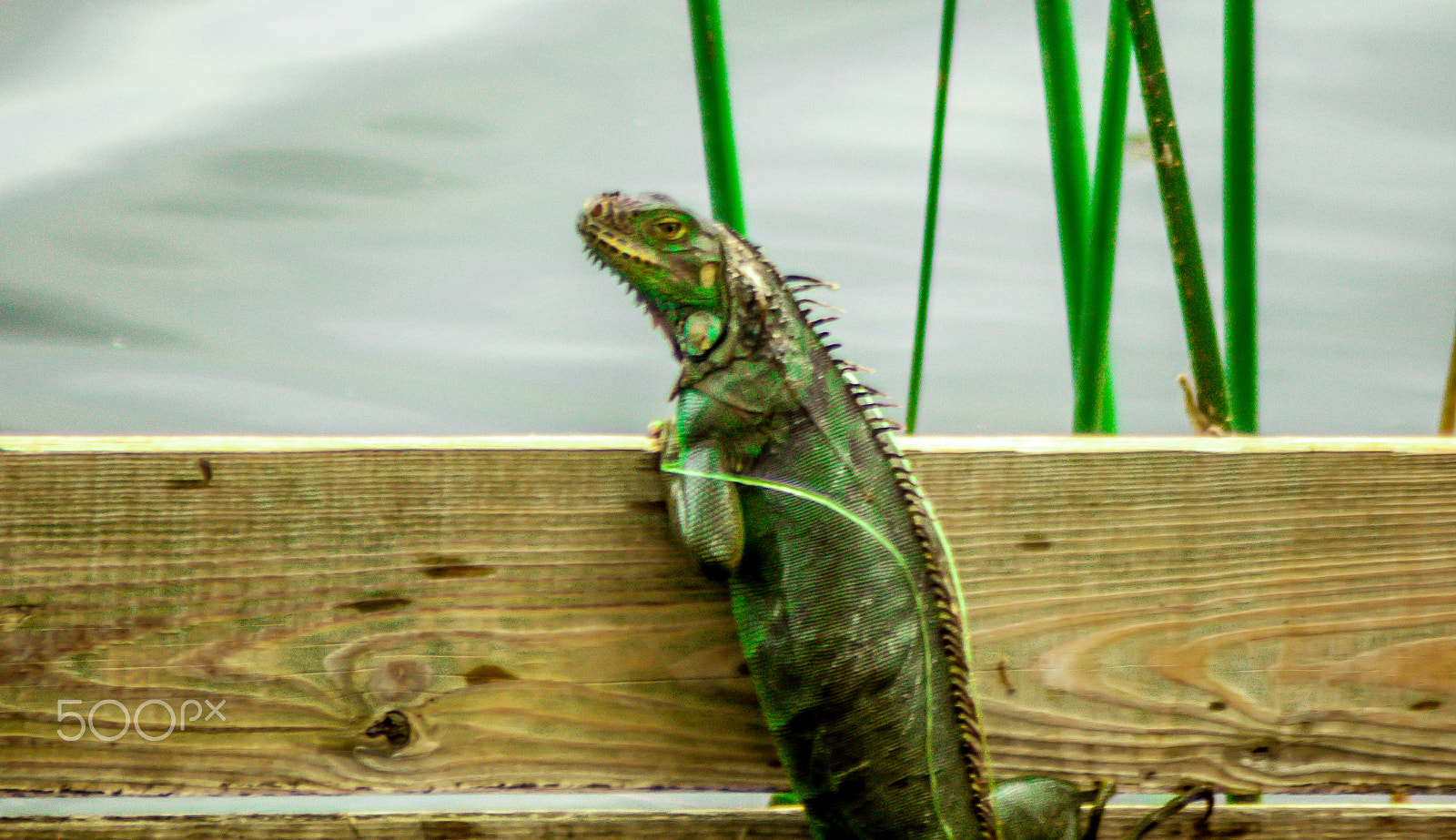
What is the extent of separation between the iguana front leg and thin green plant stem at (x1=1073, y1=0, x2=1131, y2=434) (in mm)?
505

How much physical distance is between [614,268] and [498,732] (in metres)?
0.54

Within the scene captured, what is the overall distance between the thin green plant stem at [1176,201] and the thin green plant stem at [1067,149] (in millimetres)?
130

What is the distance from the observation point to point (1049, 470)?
1210mm

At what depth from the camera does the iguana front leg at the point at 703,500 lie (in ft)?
3.34

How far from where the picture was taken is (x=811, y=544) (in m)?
1.03

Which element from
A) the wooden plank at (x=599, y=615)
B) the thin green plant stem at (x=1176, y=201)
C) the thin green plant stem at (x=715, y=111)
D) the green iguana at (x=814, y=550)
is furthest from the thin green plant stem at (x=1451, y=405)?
the thin green plant stem at (x=715, y=111)

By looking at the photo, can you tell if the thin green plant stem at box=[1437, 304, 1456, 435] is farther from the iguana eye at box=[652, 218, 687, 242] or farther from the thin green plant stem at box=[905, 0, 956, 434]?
the iguana eye at box=[652, 218, 687, 242]

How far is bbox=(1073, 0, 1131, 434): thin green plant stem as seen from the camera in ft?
4.07

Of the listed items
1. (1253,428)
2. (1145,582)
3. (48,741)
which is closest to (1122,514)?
(1145,582)

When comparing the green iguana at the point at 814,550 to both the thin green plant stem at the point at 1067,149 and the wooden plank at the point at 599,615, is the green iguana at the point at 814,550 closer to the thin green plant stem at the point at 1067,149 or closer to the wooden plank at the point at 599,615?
the wooden plank at the point at 599,615

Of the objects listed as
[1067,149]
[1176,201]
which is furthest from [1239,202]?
[1067,149]

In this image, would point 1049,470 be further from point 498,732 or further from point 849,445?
point 498,732

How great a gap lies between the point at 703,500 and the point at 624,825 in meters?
0.44

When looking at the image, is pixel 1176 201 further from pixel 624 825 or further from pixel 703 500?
pixel 624 825
